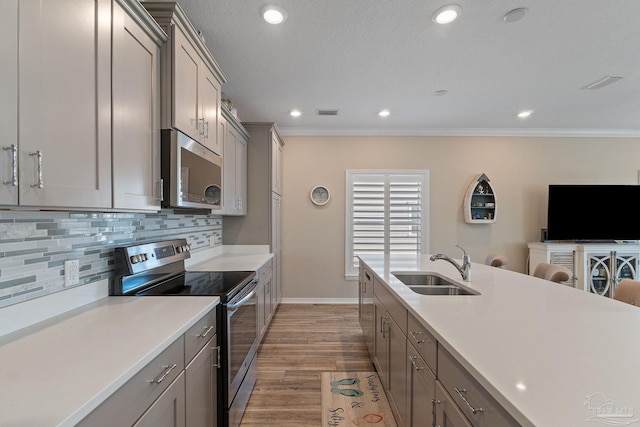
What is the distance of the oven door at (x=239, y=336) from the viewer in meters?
1.68

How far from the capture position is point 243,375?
1.99 metres

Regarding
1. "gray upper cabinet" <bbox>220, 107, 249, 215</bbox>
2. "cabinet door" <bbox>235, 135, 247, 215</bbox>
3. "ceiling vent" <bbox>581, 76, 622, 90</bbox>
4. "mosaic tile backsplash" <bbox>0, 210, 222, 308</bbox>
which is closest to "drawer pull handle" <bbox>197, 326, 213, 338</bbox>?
"mosaic tile backsplash" <bbox>0, 210, 222, 308</bbox>

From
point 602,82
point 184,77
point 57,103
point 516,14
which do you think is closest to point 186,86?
point 184,77

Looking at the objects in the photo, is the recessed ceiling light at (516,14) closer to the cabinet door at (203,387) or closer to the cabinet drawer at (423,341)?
the cabinet drawer at (423,341)

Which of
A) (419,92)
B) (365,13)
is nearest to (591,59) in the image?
(419,92)

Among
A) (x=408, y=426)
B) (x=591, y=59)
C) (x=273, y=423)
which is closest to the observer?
(x=408, y=426)

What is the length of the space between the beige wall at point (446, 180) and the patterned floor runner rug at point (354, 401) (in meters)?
2.09

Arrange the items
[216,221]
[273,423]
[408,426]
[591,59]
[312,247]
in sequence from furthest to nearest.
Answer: [312,247], [216,221], [591,59], [273,423], [408,426]

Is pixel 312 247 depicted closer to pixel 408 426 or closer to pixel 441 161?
pixel 441 161

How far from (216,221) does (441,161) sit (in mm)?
3430

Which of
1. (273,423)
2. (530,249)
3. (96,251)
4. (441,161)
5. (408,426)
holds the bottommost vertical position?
(273,423)

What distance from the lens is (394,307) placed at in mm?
1821

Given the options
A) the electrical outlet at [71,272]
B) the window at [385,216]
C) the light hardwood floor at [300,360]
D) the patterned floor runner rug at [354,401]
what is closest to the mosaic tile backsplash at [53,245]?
the electrical outlet at [71,272]

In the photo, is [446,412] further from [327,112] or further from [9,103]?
[327,112]
